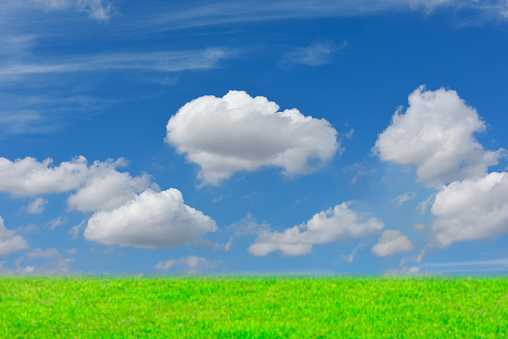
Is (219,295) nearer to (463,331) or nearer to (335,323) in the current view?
(335,323)

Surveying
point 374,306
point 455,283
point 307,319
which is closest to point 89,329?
point 307,319

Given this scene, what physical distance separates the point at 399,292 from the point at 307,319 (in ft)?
16.4

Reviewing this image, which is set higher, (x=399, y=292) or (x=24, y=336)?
(x=399, y=292)

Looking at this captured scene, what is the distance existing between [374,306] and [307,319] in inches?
118

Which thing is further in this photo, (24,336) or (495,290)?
(495,290)

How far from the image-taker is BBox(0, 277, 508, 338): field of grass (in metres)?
20.0

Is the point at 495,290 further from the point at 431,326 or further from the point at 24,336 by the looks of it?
the point at 24,336

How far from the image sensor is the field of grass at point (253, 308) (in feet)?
65.5

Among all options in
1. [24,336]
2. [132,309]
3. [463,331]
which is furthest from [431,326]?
[24,336]

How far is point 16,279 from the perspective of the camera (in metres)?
27.8

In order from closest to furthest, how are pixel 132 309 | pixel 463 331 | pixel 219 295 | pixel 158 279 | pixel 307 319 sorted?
pixel 463 331 < pixel 307 319 < pixel 132 309 < pixel 219 295 < pixel 158 279

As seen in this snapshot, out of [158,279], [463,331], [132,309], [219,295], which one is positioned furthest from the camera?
[158,279]

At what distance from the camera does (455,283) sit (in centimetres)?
2477

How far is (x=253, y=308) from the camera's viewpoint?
22.4 metres
